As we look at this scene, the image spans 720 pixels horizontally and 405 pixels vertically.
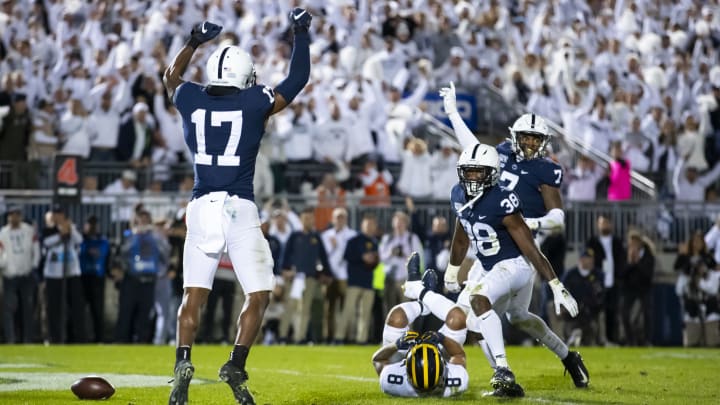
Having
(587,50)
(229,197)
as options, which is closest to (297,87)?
(229,197)

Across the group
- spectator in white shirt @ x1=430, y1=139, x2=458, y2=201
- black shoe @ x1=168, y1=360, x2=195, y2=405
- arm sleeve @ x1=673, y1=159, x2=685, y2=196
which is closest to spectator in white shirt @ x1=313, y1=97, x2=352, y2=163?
spectator in white shirt @ x1=430, y1=139, x2=458, y2=201

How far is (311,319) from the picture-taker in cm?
1859

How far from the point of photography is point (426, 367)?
891 centimetres

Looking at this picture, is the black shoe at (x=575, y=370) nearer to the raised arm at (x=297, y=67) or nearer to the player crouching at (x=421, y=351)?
the player crouching at (x=421, y=351)

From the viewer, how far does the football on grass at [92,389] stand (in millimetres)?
8977

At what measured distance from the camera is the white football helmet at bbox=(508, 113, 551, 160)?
10469 mm

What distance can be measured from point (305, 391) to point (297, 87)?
2.53 metres

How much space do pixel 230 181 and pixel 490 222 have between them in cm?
209

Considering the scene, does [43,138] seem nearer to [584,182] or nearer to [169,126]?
[169,126]

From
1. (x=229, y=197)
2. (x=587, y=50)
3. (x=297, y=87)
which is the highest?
(x=587, y=50)

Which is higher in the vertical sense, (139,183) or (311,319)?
(139,183)

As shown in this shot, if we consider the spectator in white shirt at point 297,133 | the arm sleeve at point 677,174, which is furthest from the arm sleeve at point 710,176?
the spectator in white shirt at point 297,133

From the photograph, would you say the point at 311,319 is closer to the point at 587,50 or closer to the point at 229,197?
the point at 587,50

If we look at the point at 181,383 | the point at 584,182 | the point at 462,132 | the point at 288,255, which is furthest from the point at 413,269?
the point at 584,182
